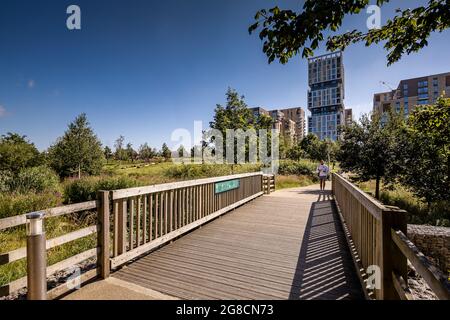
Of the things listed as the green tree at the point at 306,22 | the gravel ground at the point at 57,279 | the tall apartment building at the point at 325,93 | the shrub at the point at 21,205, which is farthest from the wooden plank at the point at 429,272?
the tall apartment building at the point at 325,93

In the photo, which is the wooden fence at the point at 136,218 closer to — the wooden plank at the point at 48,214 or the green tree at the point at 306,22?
the wooden plank at the point at 48,214

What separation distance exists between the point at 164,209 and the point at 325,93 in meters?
179

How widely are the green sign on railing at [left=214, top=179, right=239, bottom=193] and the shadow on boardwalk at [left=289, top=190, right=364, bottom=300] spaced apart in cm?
253

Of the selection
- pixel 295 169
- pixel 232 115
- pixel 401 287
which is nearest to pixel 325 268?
pixel 401 287

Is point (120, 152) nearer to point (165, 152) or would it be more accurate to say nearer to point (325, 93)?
point (165, 152)

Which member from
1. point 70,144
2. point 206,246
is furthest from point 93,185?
point 70,144

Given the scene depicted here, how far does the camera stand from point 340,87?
511 feet

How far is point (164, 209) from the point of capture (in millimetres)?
4633

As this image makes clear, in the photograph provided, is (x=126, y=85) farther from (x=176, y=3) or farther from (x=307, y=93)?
(x=307, y=93)

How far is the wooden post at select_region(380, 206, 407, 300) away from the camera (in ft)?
6.65

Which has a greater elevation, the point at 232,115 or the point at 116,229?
the point at 232,115

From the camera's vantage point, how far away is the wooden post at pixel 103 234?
3.15 meters

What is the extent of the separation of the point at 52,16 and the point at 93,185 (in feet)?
17.9

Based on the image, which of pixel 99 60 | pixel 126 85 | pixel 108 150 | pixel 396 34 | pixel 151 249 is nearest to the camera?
pixel 396 34
